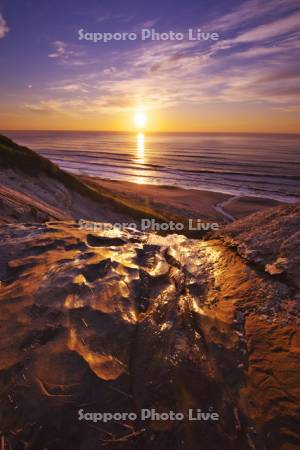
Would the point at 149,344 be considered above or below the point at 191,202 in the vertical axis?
above

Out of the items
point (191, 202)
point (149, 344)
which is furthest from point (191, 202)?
point (149, 344)

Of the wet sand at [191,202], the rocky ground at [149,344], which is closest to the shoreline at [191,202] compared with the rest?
the wet sand at [191,202]

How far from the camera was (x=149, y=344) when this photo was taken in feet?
8.86

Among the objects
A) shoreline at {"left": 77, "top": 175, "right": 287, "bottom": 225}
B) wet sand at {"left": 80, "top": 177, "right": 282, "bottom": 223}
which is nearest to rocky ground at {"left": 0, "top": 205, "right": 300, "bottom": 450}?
shoreline at {"left": 77, "top": 175, "right": 287, "bottom": 225}

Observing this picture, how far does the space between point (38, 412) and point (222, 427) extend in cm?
132

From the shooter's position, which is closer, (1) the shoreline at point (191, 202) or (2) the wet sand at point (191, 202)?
(1) the shoreline at point (191, 202)

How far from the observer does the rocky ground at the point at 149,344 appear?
1.96 metres

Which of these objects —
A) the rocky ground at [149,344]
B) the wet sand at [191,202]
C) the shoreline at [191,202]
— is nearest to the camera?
the rocky ground at [149,344]

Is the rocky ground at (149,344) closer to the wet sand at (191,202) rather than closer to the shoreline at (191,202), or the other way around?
the shoreline at (191,202)

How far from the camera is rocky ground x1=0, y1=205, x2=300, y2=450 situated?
77.3 inches

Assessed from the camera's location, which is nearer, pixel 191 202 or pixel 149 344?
pixel 149 344

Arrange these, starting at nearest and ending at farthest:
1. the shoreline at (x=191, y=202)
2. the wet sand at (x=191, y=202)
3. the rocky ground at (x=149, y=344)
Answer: the rocky ground at (x=149, y=344)
the shoreline at (x=191, y=202)
the wet sand at (x=191, y=202)

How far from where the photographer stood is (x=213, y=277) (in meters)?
3.93

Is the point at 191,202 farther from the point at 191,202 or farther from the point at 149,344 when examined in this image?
the point at 149,344
